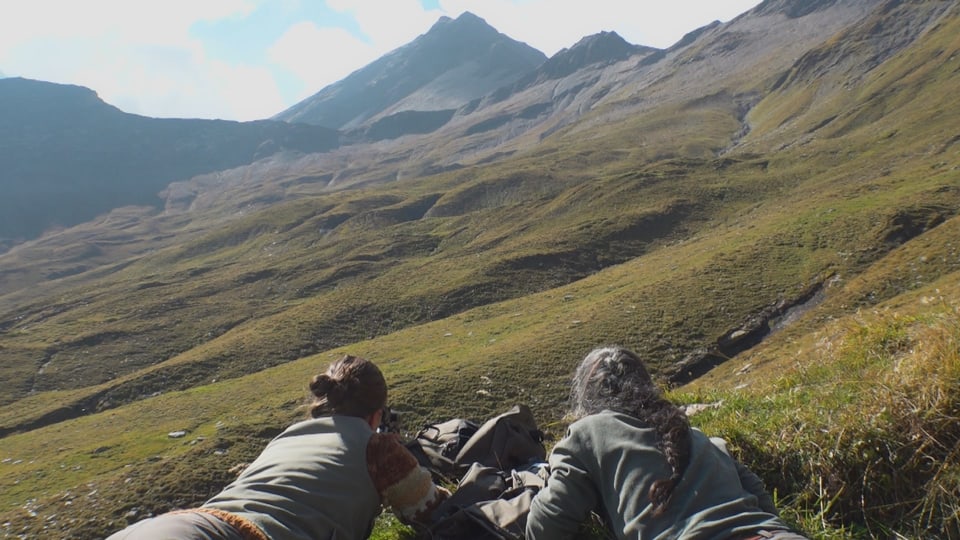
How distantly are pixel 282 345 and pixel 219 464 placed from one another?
23.0m

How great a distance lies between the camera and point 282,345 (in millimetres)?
45656

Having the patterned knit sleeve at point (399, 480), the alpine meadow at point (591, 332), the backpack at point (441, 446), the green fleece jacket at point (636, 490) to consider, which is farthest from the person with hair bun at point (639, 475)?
the backpack at point (441, 446)

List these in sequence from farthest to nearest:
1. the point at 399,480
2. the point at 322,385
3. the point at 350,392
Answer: the point at 322,385, the point at 350,392, the point at 399,480

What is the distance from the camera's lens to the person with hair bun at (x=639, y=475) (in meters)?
4.95

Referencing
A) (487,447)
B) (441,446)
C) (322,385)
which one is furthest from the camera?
(441,446)

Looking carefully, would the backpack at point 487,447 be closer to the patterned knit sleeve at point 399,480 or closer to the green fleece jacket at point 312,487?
the patterned knit sleeve at point 399,480

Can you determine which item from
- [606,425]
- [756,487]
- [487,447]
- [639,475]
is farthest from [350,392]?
[756,487]

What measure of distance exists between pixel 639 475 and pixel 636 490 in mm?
126

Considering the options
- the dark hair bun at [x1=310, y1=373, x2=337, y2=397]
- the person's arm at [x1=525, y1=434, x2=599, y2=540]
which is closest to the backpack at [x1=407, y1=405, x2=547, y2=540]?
the person's arm at [x1=525, y1=434, x2=599, y2=540]

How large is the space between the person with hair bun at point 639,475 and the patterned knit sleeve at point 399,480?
1.31 meters

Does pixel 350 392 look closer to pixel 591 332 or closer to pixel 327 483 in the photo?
pixel 327 483

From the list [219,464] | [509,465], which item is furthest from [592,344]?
[509,465]

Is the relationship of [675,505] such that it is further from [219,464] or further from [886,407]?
[219,464]

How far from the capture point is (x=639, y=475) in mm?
5352
